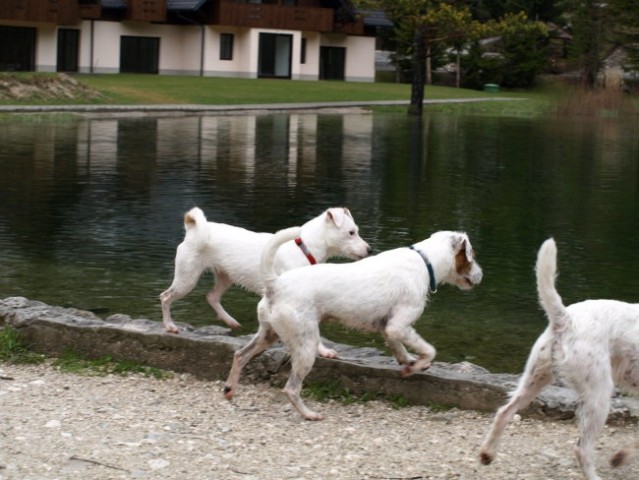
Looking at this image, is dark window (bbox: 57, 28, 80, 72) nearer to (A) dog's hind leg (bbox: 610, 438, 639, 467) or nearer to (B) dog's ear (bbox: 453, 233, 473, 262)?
(B) dog's ear (bbox: 453, 233, 473, 262)

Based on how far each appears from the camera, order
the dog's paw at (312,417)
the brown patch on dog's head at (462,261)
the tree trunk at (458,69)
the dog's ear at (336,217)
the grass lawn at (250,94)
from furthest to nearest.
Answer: the tree trunk at (458,69) → the grass lawn at (250,94) → the dog's ear at (336,217) → the brown patch on dog's head at (462,261) → the dog's paw at (312,417)

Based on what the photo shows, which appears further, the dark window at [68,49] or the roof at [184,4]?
the roof at [184,4]

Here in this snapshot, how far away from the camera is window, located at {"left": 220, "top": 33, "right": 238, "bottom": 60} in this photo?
67125mm

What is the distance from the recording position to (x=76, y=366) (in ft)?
29.8

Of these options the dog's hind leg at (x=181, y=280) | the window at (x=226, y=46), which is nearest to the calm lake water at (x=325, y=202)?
the dog's hind leg at (x=181, y=280)

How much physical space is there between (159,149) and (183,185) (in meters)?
7.69

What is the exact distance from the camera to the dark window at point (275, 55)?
67812 mm

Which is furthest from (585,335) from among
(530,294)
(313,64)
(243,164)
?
(313,64)

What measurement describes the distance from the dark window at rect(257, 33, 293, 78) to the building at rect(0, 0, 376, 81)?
53 millimetres

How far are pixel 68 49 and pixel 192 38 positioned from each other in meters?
7.18

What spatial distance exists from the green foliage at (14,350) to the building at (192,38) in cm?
5132

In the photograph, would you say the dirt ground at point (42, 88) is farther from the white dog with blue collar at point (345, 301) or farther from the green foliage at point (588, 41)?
the white dog with blue collar at point (345, 301)

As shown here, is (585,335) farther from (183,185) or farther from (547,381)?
(183,185)

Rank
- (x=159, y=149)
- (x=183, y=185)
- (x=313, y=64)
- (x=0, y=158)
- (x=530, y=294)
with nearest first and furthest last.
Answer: (x=530, y=294) < (x=183, y=185) < (x=0, y=158) < (x=159, y=149) < (x=313, y=64)
